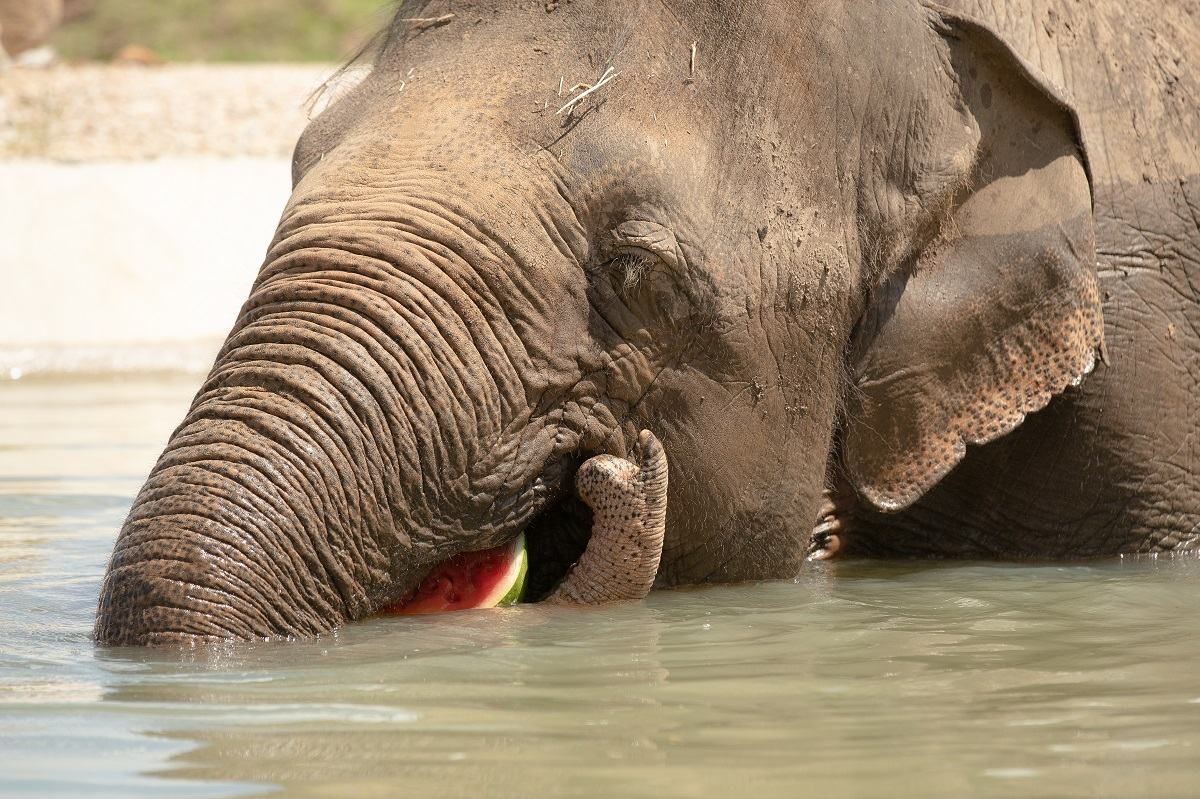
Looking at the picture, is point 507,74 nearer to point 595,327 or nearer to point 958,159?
point 595,327

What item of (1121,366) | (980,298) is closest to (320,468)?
(980,298)

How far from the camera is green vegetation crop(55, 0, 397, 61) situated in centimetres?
4409

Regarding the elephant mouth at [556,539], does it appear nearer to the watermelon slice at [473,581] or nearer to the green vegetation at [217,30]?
the watermelon slice at [473,581]

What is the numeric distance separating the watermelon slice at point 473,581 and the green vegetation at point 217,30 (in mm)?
39014

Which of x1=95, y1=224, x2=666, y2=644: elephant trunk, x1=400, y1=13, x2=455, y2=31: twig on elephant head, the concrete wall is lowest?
x1=95, y1=224, x2=666, y2=644: elephant trunk

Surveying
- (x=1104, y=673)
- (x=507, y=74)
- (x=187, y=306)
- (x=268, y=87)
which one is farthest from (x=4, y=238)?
(x=1104, y=673)

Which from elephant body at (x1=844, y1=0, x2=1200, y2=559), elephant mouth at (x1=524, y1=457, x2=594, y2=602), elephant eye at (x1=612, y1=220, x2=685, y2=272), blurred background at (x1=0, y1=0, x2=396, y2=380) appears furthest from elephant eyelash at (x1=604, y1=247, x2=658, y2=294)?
blurred background at (x1=0, y1=0, x2=396, y2=380)

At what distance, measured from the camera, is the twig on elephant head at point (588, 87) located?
547 centimetres

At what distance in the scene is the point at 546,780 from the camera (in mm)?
3871

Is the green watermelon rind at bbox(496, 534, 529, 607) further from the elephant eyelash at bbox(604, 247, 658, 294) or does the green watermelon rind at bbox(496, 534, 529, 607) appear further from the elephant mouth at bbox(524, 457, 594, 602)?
the elephant eyelash at bbox(604, 247, 658, 294)

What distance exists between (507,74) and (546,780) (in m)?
2.32

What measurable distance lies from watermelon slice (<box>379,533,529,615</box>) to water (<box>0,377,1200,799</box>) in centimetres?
11

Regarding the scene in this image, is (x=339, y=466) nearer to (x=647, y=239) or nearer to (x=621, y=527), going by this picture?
(x=621, y=527)

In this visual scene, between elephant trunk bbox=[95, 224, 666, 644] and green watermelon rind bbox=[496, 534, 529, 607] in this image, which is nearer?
elephant trunk bbox=[95, 224, 666, 644]
